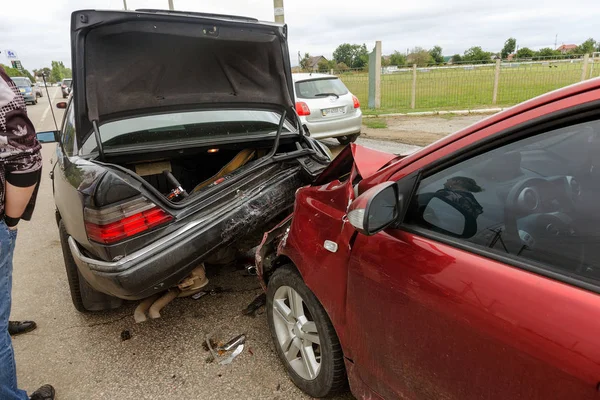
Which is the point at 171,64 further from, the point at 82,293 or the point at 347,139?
the point at 347,139

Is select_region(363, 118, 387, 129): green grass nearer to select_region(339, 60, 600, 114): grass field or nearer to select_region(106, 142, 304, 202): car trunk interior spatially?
select_region(339, 60, 600, 114): grass field

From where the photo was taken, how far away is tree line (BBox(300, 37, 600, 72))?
19906 millimetres

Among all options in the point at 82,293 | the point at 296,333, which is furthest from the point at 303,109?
the point at 296,333

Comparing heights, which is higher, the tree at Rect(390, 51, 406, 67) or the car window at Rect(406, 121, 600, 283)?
the tree at Rect(390, 51, 406, 67)

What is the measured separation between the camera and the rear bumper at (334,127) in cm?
837

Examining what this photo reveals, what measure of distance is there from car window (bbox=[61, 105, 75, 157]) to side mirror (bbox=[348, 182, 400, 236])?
2.44m

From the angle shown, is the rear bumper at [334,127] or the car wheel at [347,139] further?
the car wheel at [347,139]

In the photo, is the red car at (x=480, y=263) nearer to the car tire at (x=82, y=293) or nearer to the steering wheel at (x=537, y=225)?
the steering wheel at (x=537, y=225)

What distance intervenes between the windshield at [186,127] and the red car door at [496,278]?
225 cm

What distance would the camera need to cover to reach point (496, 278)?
4.00ft

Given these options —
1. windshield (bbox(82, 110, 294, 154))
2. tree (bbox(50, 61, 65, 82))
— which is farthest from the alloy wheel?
tree (bbox(50, 61, 65, 82))

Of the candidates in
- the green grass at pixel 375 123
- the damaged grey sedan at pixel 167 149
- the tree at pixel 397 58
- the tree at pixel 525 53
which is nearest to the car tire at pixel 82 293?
the damaged grey sedan at pixel 167 149

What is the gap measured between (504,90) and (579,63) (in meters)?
2.50

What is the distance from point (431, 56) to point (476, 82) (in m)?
31.0
